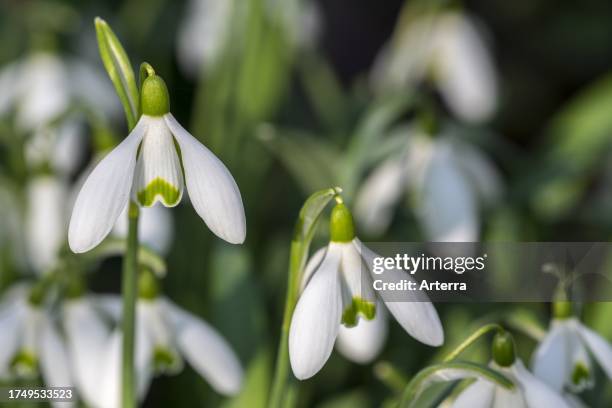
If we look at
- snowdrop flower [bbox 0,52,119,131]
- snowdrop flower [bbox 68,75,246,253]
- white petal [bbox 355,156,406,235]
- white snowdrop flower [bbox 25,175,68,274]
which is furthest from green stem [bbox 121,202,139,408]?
snowdrop flower [bbox 0,52,119,131]

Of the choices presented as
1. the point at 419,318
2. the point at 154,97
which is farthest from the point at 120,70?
the point at 419,318

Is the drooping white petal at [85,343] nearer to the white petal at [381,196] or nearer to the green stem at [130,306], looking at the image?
the green stem at [130,306]

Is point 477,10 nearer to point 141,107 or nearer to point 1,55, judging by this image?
point 1,55

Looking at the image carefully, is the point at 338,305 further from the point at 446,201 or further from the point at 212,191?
the point at 446,201

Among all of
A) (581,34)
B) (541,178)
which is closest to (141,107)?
(541,178)

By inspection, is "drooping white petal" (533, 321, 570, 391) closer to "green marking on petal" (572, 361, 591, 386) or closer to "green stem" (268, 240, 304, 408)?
"green marking on petal" (572, 361, 591, 386)

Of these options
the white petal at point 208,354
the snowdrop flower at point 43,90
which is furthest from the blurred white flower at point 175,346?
the snowdrop flower at point 43,90

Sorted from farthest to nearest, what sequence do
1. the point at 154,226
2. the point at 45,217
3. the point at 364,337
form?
1. the point at 45,217
2. the point at 154,226
3. the point at 364,337
